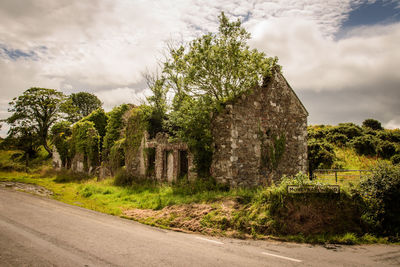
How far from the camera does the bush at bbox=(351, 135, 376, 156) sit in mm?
26453

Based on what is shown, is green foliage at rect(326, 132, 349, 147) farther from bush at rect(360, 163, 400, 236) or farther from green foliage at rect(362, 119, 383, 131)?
bush at rect(360, 163, 400, 236)

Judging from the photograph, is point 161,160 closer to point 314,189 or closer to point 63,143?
point 314,189

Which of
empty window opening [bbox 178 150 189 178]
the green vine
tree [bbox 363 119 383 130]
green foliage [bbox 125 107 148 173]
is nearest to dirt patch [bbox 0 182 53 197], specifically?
green foliage [bbox 125 107 148 173]

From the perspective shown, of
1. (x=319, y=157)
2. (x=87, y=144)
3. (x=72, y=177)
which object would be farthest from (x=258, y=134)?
(x=87, y=144)

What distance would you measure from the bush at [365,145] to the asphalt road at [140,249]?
23571mm

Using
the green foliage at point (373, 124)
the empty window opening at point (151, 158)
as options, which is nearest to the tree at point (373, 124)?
the green foliage at point (373, 124)

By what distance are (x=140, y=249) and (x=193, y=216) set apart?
3420mm

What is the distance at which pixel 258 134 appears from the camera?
1431 cm

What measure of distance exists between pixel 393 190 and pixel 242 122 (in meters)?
7.29

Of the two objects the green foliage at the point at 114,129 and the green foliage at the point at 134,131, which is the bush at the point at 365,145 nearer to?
the green foliage at the point at 134,131

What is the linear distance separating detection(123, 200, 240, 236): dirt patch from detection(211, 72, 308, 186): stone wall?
3.27m

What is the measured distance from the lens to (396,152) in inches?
982

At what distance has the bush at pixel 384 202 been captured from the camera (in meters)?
7.43

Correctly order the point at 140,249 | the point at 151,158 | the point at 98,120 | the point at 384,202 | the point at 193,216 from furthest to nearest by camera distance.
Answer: the point at 98,120 < the point at 151,158 < the point at 193,216 < the point at 384,202 < the point at 140,249
